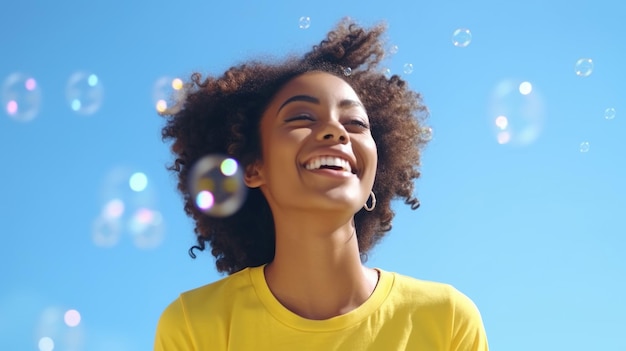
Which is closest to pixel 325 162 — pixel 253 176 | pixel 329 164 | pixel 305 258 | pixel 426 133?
pixel 329 164

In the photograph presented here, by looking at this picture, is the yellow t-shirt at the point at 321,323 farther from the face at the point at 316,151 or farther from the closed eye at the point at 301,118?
the closed eye at the point at 301,118

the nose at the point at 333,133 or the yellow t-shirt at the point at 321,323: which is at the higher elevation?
the nose at the point at 333,133

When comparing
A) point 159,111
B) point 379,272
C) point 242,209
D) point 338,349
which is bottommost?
point 338,349

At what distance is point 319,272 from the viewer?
368cm

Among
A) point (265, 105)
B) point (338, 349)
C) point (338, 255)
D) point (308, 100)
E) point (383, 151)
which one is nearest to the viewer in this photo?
point (338, 349)

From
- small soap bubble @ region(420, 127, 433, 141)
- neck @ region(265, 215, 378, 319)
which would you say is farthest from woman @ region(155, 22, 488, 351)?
small soap bubble @ region(420, 127, 433, 141)

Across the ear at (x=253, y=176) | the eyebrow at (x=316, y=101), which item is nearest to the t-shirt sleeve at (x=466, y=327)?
the eyebrow at (x=316, y=101)

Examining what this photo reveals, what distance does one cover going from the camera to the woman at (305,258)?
3.54m

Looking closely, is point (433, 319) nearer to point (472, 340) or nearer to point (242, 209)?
point (472, 340)

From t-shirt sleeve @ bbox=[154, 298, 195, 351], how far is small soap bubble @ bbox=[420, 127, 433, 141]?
2.07 m

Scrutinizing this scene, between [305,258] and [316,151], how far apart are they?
510 mm

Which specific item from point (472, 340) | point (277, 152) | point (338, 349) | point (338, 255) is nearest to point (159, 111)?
point (277, 152)

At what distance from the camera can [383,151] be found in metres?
4.75

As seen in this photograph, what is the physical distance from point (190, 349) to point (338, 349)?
0.68 metres
